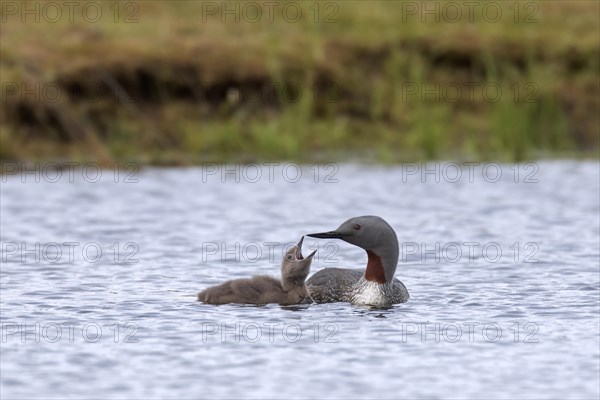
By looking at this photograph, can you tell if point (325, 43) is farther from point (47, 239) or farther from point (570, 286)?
point (570, 286)

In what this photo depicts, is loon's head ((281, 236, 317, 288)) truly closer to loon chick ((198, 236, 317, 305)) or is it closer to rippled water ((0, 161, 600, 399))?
loon chick ((198, 236, 317, 305))

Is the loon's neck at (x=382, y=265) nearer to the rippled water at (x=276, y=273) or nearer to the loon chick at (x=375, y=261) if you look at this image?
the loon chick at (x=375, y=261)

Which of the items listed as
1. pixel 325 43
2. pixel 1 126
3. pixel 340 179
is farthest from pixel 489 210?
pixel 1 126

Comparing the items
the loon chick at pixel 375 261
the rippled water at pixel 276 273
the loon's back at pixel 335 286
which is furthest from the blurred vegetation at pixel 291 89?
the loon chick at pixel 375 261

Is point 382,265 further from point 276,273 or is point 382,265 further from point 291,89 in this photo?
point 291,89

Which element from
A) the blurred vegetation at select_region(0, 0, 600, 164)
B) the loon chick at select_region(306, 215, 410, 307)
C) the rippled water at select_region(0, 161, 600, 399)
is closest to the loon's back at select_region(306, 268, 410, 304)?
the loon chick at select_region(306, 215, 410, 307)

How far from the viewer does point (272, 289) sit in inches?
415

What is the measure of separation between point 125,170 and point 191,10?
3.99m

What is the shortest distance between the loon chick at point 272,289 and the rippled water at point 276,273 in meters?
0.12

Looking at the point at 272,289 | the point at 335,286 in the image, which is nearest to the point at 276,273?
the point at 335,286

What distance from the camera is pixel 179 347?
29.7 ft

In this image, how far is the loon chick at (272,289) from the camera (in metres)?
10.4

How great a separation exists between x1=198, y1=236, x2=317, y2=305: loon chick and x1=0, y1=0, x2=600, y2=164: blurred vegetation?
22.6 feet

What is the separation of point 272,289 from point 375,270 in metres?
0.77
